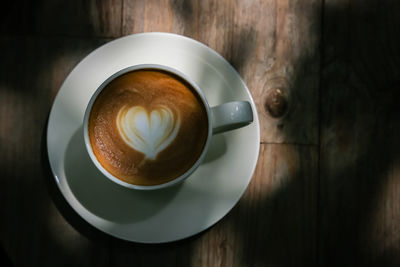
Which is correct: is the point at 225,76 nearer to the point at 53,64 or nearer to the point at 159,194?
the point at 159,194

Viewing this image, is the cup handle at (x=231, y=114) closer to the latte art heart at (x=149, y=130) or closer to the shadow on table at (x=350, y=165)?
the latte art heart at (x=149, y=130)

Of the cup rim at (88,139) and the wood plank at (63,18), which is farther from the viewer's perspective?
the wood plank at (63,18)

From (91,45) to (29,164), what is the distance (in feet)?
0.90

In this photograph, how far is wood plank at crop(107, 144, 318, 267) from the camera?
34.5 inches

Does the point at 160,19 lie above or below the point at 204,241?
above

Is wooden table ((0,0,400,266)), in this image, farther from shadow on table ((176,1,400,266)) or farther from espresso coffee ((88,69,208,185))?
espresso coffee ((88,69,208,185))

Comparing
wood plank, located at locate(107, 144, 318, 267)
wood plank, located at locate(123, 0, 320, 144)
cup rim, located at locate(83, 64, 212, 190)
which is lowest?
wood plank, located at locate(107, 144, 318, 267)

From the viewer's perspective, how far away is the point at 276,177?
0.89 meters

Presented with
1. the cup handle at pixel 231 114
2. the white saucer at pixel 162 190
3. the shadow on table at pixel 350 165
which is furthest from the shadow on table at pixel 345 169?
the cup handle at pixel 231 114

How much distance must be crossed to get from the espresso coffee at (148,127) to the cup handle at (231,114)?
0.04m

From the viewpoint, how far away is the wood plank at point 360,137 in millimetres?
903

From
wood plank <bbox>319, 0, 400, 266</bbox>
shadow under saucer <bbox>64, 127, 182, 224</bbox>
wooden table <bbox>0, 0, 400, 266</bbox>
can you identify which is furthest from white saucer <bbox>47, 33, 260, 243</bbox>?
wood plank <bbox>319, 0, 400, 266</bbox>

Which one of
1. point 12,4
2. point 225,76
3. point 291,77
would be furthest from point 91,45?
point 291,77

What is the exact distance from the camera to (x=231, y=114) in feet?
2.25
